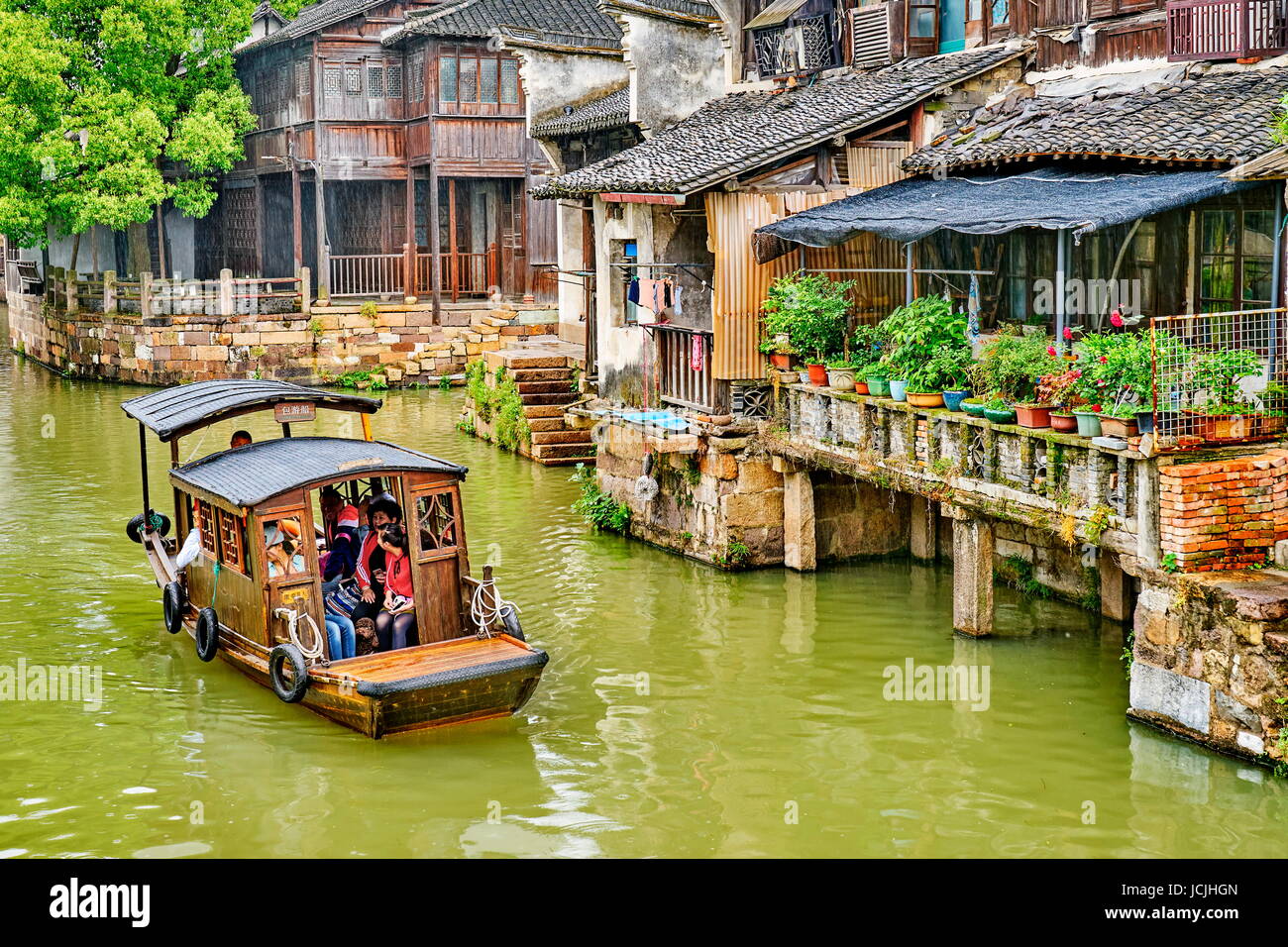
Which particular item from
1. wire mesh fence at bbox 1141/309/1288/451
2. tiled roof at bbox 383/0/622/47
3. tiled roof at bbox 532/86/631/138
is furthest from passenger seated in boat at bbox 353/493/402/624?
tiled roof at bbox 383/0/622/47

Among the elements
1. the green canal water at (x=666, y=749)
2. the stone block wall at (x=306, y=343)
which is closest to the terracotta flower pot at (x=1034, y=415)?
the green canal water at (x=666, y=749)

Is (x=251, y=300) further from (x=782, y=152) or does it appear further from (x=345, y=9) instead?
(x=782, y=152)

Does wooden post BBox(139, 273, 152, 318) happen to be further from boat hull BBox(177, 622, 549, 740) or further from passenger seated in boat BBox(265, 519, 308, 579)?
boat hull BBox(177, 622, 549, 740)

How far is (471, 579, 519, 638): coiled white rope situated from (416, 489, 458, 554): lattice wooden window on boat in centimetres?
51

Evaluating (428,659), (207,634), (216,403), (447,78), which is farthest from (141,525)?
(447,78)

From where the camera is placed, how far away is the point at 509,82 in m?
36.7

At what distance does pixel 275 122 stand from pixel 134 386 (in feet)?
23.9

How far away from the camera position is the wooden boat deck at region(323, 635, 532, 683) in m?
13.3

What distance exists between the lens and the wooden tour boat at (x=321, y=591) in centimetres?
1335

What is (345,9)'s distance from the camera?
119 feet

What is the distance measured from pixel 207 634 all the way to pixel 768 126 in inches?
358

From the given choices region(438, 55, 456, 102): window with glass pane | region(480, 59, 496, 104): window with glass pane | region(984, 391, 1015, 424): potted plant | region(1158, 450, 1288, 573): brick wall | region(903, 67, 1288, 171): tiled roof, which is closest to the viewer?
region(1158, 450, 1288, 573): brick wall

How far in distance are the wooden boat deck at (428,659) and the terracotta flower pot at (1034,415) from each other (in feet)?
15.2
